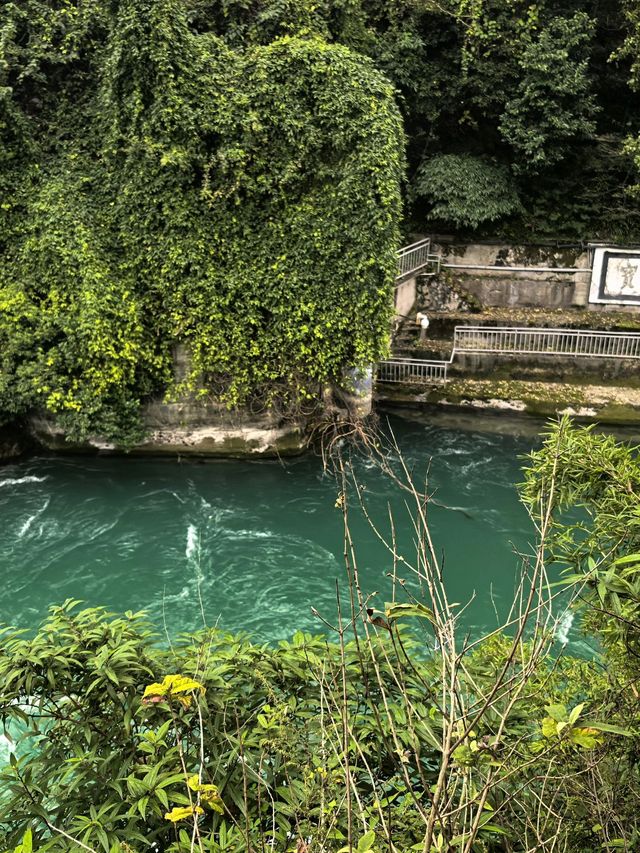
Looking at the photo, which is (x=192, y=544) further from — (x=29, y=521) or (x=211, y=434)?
(x=211, y=434)

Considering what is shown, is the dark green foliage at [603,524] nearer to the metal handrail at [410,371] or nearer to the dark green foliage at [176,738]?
the dark green foliage at [176,738]

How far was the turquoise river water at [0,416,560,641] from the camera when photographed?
9547mm

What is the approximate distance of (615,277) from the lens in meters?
17.6

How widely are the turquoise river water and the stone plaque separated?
537 cm

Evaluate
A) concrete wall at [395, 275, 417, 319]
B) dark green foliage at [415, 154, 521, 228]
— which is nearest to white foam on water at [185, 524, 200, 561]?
concrete wall at [395, 275, 417, 319]

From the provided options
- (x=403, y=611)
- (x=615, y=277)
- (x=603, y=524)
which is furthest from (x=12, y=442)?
(x=615, y=277)

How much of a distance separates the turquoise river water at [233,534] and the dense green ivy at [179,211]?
144cm

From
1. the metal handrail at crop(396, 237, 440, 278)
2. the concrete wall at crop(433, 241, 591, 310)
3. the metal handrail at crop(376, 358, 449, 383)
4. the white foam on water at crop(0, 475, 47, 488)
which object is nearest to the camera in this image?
the white foam on water at crop(0, 475, 47, 488)

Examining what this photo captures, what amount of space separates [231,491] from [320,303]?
13.3 feet

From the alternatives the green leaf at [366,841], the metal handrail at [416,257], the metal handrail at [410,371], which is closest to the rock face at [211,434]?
the metal handrail at [410,371]

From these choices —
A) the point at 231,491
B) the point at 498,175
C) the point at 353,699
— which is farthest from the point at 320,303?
the point at 353,699

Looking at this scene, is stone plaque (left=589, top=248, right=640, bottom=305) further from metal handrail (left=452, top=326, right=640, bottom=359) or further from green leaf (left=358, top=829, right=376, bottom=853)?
green leaf (left=358, top=829, right=376, bottom=853)

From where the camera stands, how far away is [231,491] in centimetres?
1289

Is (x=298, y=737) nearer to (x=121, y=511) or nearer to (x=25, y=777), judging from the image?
(x=25, y=777)
